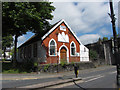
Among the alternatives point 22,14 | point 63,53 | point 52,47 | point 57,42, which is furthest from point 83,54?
point 22,14

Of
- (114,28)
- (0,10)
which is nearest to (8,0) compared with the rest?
(0,10)

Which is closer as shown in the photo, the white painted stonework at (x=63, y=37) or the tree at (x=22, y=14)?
the tree at (x=22, y=14)

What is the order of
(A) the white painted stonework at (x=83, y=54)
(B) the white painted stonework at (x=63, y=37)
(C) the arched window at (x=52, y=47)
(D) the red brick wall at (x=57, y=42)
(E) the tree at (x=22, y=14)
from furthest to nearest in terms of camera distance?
(A) the white painted stonework at (x=83, y=54) < (B) the white painted stonework at (x=63, y=37) < (C) the arched window at (x=52, y=47) < (D) the red brick wall at (x=57, y=42) < (E) the tree at (x=22, y=14)

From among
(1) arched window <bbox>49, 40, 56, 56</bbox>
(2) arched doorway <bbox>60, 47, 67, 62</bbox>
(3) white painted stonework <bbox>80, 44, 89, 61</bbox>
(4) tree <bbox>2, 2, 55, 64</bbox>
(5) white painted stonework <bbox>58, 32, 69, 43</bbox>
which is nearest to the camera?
(4) tree <bbox>2, 2, 55, 64</bbox>

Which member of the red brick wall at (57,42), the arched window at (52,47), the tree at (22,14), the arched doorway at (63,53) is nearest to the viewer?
the tree at (22,14)

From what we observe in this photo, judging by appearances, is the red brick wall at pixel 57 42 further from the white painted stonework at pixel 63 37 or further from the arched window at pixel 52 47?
the arched window at pixel 52 47

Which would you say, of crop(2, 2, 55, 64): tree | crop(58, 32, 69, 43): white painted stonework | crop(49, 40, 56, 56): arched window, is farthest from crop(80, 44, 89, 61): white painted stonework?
crop(2, 2, 55, 64): tree

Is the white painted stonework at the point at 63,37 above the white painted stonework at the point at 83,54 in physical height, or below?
above

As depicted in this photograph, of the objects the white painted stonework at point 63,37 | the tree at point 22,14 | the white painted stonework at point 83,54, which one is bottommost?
the white painted stonework at point 83,54

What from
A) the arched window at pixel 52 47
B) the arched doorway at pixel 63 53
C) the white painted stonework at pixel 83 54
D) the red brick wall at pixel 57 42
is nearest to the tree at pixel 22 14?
the red brick wall at pixel 57 42

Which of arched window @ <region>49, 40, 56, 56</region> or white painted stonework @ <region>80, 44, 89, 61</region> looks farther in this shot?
white painted stonework @ <region>80, 44, 89, 61</region>

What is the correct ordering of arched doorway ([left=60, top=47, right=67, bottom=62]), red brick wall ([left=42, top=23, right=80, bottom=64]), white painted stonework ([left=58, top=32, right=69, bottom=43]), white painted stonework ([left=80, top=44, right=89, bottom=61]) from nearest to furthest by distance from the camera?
red brick wall ([left=42, top=23, right=80, bottom=64]) < arched doorway ([left=60, top=47, right=67, bottom=62]) < white painted stonework ([left=58, top=32, right=69, bottom=43]) < white painted stonework ([left=80, top=44, right=89, bottom=61])

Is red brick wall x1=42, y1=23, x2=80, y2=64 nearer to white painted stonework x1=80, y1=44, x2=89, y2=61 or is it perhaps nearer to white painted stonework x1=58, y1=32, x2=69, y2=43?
white painted stonework x1=58, y1=32, x2=69, y2=43

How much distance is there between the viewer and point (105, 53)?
87.2 ft
